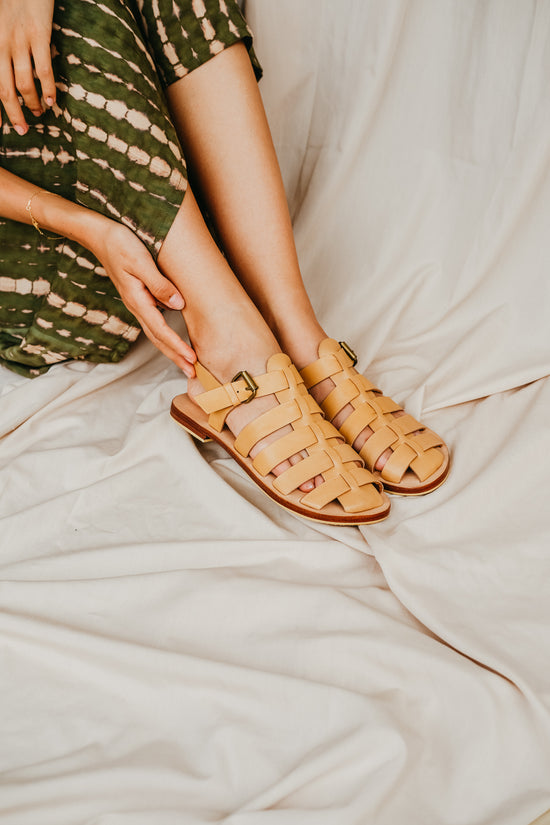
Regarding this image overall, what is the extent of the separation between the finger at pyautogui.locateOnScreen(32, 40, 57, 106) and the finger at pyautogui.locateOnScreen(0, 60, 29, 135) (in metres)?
0.03

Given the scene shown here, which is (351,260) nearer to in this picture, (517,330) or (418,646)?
(517,330)

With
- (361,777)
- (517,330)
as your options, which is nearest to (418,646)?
(361,777)

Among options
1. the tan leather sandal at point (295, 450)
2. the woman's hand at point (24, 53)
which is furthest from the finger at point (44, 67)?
the tan leather sandal at point (295, 450)

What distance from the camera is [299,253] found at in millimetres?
1002

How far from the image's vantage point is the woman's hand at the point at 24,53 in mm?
589

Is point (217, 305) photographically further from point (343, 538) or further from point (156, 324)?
Answer: point (343, 538)

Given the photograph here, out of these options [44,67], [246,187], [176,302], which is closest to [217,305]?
[176,302]

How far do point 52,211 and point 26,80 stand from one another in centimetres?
13

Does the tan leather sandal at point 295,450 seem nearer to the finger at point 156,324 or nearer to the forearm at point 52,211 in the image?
the finger at point 156,324

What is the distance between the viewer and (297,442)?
647mm

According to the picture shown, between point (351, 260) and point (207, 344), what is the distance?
1.18 feet

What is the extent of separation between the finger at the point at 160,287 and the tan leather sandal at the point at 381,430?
17 cm

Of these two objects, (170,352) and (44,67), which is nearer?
(44,67)

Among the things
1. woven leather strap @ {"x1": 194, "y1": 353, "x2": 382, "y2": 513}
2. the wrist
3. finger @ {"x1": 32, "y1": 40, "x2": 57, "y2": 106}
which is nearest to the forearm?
the wrist
